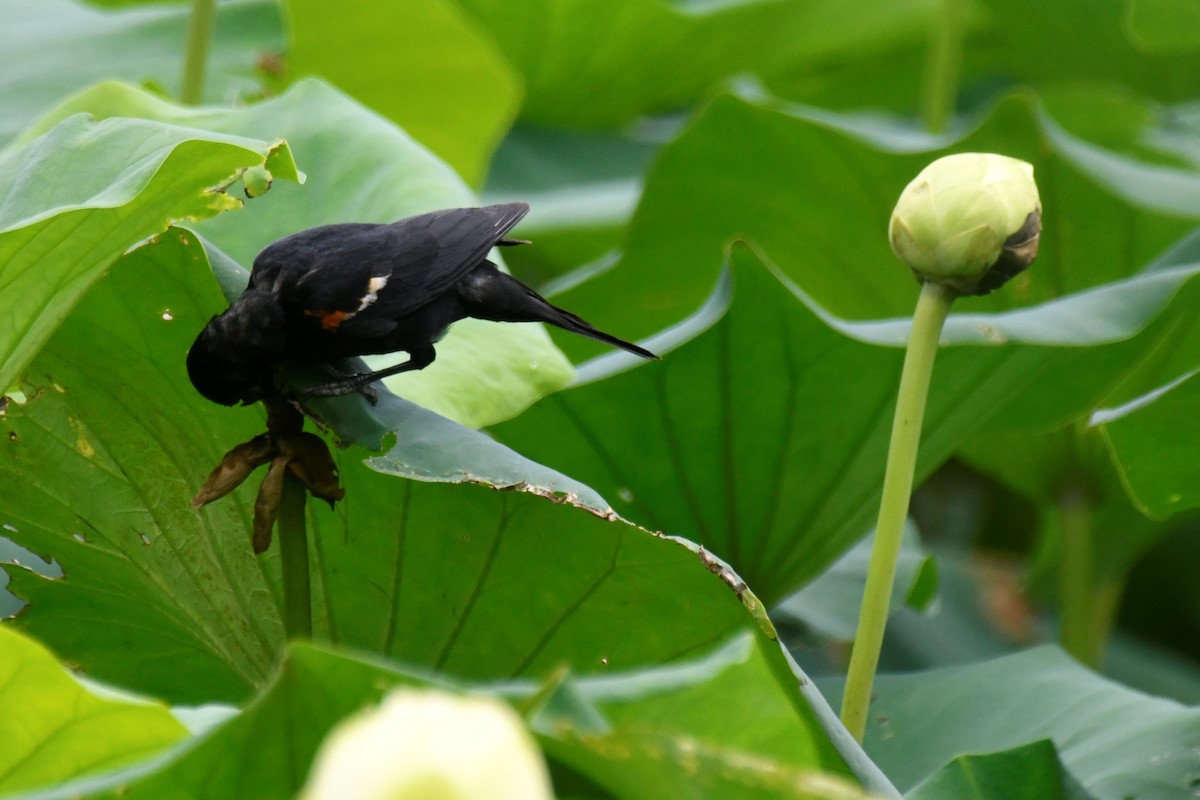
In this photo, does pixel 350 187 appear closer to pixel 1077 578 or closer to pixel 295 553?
pixel 295 553

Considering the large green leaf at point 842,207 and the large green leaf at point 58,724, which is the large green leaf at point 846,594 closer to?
the large green leaf at point 842,207

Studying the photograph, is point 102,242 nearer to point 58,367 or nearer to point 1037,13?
point 58,367

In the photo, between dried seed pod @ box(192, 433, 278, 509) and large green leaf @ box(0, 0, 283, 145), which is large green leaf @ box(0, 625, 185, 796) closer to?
dried seed pod @ box(192, 433, 278, 509)

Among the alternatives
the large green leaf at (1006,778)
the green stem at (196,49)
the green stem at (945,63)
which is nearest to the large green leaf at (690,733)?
the large green leaf at (1006,778)

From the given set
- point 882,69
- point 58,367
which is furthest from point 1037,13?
point 58,367

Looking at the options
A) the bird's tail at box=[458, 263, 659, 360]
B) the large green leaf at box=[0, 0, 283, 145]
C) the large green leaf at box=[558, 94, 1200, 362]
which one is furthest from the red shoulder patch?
the large green leaf at box=[0, 0, 283, 145]

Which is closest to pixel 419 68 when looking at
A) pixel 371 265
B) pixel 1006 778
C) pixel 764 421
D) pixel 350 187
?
pixel 350 187
